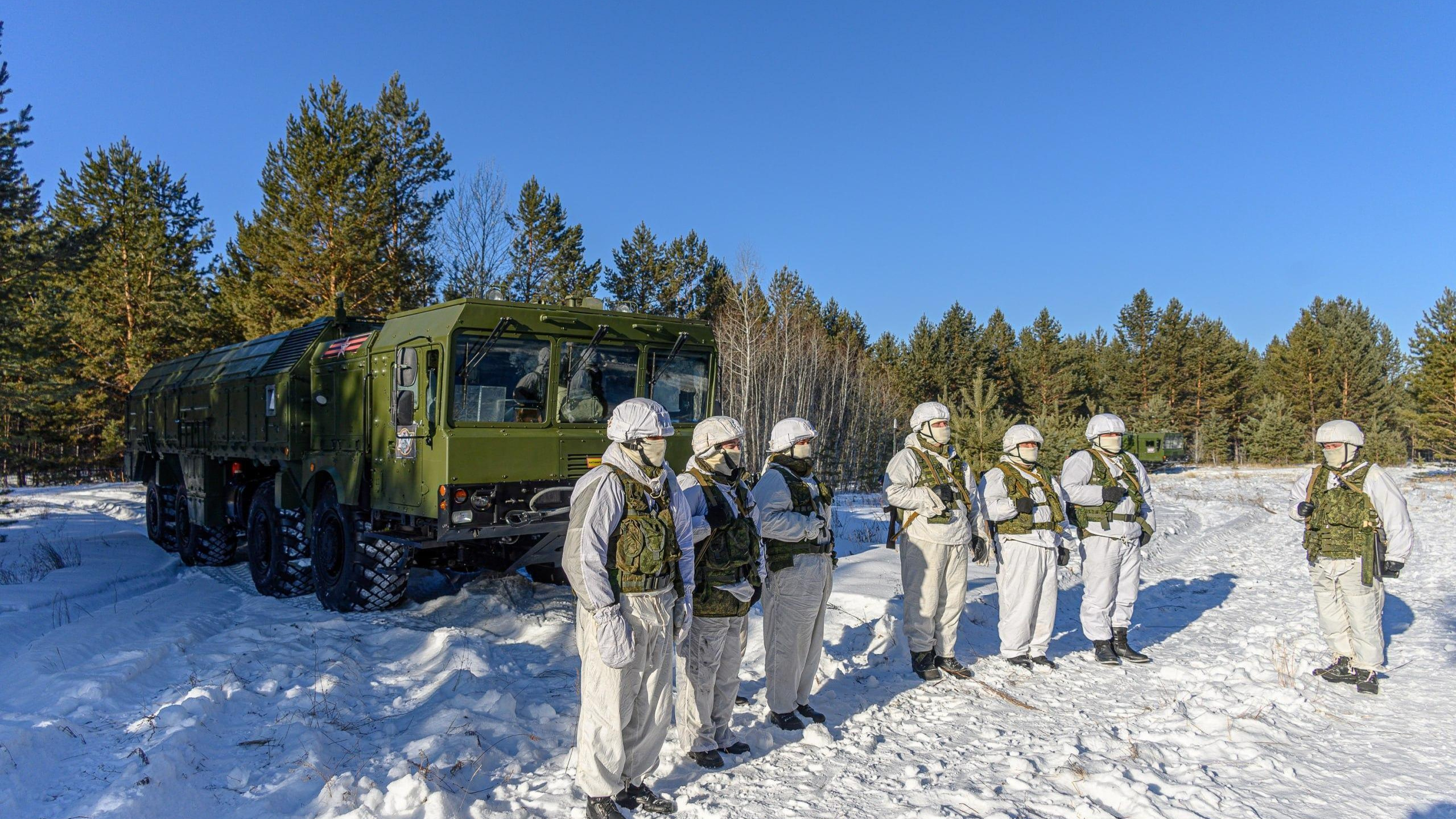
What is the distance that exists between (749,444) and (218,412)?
58.4 ft

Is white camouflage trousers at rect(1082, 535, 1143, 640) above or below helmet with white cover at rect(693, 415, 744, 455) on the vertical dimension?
below

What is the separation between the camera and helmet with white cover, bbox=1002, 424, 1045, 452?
702 cm

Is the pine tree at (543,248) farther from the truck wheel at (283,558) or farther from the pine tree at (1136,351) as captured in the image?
the pine tree at (1136,351)

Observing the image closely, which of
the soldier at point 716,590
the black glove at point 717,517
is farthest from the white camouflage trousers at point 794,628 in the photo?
the black glove at point 717,517

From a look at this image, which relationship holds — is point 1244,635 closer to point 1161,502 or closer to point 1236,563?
point 1236,563

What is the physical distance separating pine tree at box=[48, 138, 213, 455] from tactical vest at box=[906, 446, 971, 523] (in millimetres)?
27404

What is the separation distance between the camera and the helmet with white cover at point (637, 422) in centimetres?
411

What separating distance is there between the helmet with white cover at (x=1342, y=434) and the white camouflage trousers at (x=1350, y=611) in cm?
88

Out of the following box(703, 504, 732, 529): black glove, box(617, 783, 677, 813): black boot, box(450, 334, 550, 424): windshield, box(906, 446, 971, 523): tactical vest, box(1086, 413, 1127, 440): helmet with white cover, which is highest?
box(450, 334, 550, 424): windshield

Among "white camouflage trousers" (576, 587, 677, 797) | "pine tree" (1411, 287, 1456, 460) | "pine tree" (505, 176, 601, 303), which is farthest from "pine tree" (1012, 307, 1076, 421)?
"white camouflage trousers" (576, 587, 677, 797)

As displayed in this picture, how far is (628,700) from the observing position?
159 inches

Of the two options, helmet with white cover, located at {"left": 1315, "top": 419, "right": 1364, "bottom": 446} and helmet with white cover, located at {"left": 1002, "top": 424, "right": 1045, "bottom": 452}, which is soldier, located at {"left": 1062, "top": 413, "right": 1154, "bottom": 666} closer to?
helmet with white cover, located at {"left": 1002, "top": 424, "right": 1045, "bottom": 452}

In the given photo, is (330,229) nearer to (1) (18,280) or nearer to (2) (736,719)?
(1) (18,280)

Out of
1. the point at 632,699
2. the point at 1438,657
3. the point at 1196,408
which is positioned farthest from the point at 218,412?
the point at 1196,408
